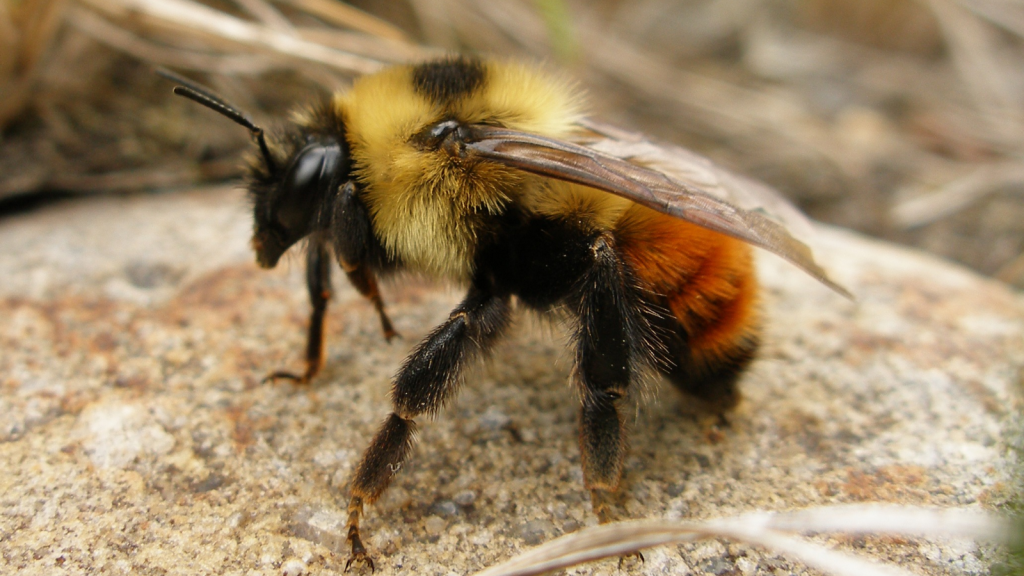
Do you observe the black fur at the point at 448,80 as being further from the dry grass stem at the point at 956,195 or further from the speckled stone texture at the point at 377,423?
the dry grass stem at the point at 956,195

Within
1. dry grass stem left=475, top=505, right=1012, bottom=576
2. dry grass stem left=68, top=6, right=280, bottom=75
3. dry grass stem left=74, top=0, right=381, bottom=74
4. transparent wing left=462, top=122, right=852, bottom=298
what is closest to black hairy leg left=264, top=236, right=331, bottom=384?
transparent wing left=462, top=122, right=852, bottom=298

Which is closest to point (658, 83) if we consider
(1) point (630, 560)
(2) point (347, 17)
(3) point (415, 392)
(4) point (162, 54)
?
(2) point (347, 17)

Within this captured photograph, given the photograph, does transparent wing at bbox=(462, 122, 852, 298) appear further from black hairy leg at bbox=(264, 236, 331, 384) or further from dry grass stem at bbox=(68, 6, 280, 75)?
dry grass stem at bbox=(68, 6, 280, 75)

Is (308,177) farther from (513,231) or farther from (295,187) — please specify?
(513,231)

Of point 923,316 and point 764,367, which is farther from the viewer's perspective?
point 923,316

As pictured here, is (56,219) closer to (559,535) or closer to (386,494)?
(386,494)

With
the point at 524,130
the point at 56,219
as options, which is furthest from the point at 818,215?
the point at 56,219

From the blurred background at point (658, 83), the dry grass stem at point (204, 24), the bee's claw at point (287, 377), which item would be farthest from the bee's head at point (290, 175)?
the dry grass stem at point (204, 24)
